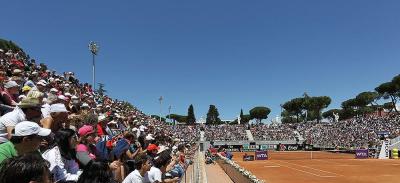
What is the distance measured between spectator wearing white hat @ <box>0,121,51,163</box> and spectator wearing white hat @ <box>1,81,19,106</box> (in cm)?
450

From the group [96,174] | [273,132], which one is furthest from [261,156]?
[96,174]

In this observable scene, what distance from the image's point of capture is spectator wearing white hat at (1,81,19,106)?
8556mm

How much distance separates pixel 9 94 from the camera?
9.16 metres

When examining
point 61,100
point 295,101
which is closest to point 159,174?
point 61,100

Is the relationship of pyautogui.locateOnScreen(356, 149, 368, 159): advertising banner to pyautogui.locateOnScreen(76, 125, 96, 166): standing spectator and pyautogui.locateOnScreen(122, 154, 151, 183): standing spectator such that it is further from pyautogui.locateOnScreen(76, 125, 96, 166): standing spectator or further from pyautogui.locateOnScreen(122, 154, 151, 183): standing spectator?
pyautogui.locateOnScreen(76, 125, 96, 166): standing spectator

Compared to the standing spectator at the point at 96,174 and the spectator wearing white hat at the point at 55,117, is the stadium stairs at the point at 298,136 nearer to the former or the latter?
the spectator wearing white hat at the point at 55,117

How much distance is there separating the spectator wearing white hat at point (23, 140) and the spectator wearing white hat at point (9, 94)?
4.50 metres

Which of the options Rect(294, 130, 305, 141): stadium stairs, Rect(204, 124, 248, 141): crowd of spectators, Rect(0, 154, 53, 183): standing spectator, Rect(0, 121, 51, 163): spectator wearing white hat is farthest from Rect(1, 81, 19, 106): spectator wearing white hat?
Rect(294, 130, 305, 141): stadium stairs

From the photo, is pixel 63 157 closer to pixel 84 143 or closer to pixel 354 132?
pixel 84 143

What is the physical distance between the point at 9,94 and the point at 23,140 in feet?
17.2

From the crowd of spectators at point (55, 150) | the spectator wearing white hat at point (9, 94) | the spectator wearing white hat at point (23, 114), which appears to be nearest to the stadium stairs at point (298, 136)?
the crowd of spectators at point (55, 150)

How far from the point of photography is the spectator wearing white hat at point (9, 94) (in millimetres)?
8556

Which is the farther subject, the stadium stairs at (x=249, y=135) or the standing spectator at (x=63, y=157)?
the stadium stairs at (x=249, y=135)

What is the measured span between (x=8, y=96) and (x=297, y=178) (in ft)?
77.4
